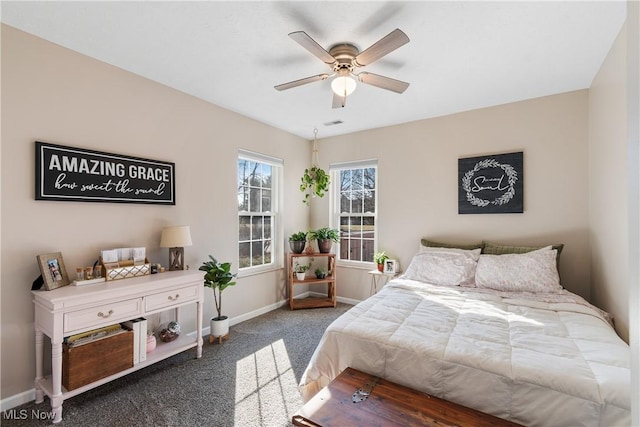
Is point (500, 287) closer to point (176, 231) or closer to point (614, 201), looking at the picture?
point (614, 201)

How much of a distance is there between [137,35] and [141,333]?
222 centimetres

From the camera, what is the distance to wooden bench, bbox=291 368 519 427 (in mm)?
1296

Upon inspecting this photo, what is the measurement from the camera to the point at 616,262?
83.9 inches

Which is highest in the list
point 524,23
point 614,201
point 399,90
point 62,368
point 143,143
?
point 524,23

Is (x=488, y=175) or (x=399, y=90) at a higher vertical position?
(x=399, y=90)

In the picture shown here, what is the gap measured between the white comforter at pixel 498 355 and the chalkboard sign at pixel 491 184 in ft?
3.89

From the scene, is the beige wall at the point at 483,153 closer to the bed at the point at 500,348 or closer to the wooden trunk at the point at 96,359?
the bed at the point at 500,348

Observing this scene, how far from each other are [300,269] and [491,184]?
2.72 m

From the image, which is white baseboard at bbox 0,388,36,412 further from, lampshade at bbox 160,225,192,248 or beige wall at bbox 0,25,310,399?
lampshade at bbox 160,225,192,248

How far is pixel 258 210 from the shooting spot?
402 centimetres

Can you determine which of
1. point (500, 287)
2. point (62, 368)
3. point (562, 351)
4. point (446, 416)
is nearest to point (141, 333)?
point (62, 368)

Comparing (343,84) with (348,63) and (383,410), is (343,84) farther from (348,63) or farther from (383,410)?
(383,410)

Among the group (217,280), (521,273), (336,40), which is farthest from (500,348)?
(217,280)

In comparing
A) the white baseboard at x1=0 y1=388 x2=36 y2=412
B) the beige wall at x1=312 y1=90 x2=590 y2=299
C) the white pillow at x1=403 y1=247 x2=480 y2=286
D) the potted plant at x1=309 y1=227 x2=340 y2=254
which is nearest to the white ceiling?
the beige wall at x1=312 y1=90 x2=590 y2=299
